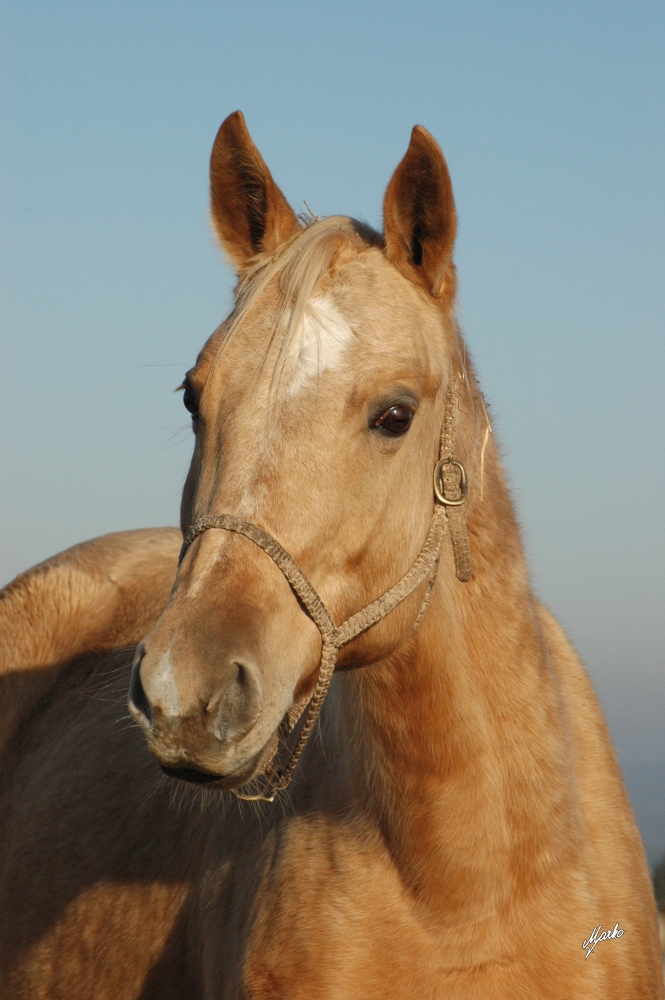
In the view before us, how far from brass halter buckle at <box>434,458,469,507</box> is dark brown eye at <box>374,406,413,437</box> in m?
0.26

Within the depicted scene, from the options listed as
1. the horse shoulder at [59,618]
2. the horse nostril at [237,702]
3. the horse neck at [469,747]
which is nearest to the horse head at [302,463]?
the horse nostril at [237,702]

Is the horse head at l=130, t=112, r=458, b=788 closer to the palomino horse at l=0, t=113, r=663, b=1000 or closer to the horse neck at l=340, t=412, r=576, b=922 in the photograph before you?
the palomino horse at l=0, t=113, r=663, b=1000

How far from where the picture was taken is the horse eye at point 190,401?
301 cm

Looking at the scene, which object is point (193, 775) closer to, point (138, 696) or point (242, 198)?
point (138, 696)

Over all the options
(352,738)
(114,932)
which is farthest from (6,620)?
(352,738)

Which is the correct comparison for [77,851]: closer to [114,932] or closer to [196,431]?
[114,932]

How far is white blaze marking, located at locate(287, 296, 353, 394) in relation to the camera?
2.71 metres

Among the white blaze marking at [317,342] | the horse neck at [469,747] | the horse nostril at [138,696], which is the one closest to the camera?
the horse nostril at [138,696]

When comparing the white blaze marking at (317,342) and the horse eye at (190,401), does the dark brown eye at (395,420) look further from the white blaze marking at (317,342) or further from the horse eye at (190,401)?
the horse eye at (190,401)

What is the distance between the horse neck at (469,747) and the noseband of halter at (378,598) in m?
0.08

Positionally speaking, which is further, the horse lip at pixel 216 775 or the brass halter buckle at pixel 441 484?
the brass halter buckle at pixel 441 484

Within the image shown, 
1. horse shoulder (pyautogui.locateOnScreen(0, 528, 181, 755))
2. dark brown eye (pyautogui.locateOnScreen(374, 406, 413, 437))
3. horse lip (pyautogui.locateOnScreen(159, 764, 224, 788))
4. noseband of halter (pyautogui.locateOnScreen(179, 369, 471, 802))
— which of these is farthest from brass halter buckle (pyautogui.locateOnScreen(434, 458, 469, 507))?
horse shoulder (pyautogui.locateOnScreen(0, 528, 181, 755))

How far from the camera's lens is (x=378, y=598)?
114 inches

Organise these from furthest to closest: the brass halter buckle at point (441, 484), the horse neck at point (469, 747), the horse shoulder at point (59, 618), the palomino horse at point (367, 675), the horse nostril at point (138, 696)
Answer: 1. the horse shoulder at point (59, 618)
2. the brass halter buckle at point (441, 484)
3. the horse neck at point (469, 747)
4. the palomino horse at point (367, 675)
5. the horse nostril at point (138, 696)
